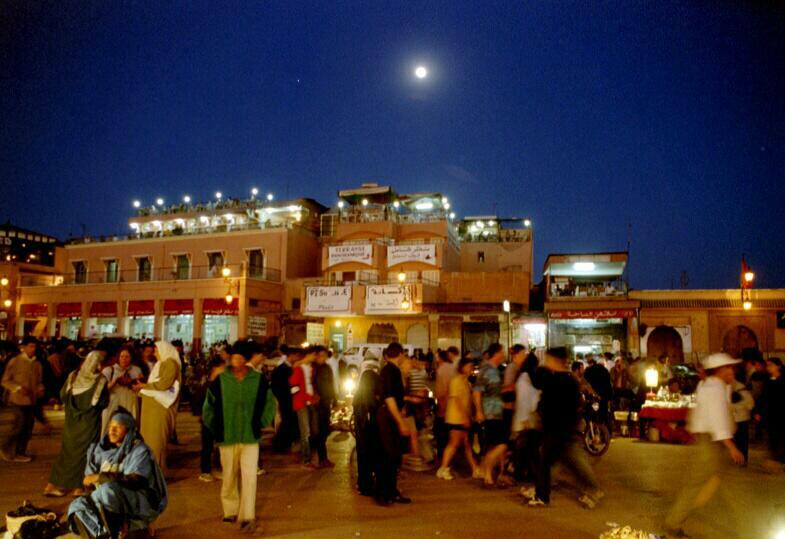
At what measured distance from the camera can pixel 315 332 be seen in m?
33.7

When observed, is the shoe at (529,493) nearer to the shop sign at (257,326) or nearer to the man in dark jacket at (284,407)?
the man in dark jacket at (284,407)

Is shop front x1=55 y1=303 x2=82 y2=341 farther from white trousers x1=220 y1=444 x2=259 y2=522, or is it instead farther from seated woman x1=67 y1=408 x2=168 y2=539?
seated woman x1=67 y1=408 x2=168 y2=539

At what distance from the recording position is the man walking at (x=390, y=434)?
23.0ft

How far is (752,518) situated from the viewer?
21.5ft

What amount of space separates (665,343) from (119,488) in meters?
29.9

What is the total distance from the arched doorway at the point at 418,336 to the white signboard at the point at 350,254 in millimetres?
4926

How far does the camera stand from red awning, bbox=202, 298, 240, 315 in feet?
116

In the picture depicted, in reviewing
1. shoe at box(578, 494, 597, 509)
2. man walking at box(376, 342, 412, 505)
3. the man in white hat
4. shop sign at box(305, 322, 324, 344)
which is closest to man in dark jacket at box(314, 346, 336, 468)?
man walking at box(376, 342, 412, 505)

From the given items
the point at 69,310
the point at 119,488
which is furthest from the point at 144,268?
the point at 119,488

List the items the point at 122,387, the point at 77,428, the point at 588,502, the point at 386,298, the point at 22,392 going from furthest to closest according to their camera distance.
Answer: the point at 386,298, the point at 22,392, the point at 122,387, the point at 77,428, the point at 588,502

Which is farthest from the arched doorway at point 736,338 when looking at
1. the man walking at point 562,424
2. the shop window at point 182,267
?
the shop window at point 182,267

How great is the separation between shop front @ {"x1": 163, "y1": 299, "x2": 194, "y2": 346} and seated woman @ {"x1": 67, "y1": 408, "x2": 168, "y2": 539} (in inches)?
1333

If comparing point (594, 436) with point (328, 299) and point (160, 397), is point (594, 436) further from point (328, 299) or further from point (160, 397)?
point (328, 299)

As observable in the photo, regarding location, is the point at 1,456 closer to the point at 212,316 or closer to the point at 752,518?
the point at 752,518
